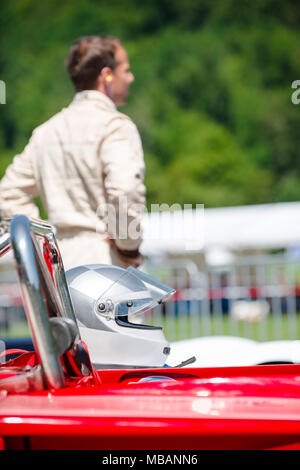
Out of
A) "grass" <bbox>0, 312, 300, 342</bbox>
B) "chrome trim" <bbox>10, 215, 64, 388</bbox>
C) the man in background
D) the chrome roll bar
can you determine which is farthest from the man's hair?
"grass" <bbox>0, 312, 300, 342</bbox>

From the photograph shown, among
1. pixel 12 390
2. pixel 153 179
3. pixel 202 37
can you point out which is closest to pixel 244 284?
pixel 12 390

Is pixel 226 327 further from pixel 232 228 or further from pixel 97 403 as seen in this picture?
pixel 97 403

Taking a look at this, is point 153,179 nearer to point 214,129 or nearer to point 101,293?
point 214,129

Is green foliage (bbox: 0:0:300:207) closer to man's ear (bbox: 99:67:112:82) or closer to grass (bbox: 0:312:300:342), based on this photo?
grass (bbox: 0:312:300:342)

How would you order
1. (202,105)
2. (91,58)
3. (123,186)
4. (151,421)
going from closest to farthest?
(151,421) < (123,186) < (91,58) < (202,105)

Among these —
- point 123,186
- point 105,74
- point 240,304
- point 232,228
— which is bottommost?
point 240,304

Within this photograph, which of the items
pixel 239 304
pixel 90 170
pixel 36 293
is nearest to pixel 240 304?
pixel 239 304

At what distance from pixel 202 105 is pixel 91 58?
146 ft

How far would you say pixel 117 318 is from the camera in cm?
199

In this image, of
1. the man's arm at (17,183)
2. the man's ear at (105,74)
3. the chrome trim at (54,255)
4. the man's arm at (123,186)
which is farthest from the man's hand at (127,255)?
the chrome trim at (54,255)

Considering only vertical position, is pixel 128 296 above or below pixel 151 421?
above

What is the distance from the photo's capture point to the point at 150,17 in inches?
2221

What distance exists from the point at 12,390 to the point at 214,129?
44.9 meters
